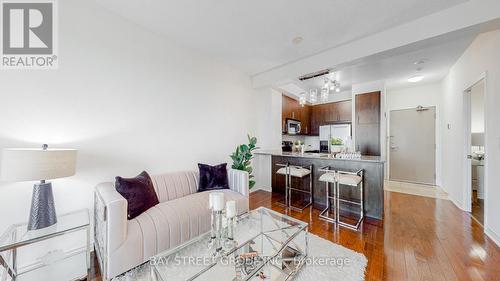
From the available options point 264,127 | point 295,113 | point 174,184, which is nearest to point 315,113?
point 295,113

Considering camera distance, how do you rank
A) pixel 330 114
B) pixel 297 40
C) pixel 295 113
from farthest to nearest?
pixel 330 114
pixel 295 113
pixel 297 40

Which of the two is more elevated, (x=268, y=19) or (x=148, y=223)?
(x=268, y=19)

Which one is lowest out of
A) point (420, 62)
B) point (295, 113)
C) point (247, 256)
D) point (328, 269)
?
point (328, 269)

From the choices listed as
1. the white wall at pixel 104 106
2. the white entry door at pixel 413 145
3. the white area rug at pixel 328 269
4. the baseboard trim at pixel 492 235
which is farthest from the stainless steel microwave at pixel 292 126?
the baseboard trim at pixel 492 235

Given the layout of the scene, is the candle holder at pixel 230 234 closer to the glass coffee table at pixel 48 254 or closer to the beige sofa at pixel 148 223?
the beige sofa at pixel 148 223

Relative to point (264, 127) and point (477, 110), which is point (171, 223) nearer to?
point (264, 127)

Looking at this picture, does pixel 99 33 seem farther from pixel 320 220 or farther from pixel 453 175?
pixel 453 175

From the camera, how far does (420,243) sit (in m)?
2.05

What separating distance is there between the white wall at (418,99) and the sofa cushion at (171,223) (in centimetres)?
536

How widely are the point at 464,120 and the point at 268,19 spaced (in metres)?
3.60

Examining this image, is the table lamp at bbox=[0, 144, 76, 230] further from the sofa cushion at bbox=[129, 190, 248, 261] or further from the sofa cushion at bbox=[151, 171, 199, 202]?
the sofa cushion at bbox=[151, 171, 199, 202]

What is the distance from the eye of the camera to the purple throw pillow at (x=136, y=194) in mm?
1819

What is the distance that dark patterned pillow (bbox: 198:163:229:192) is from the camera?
8.86 ft

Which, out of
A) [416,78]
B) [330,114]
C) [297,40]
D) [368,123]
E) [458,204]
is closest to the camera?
[297,40]
